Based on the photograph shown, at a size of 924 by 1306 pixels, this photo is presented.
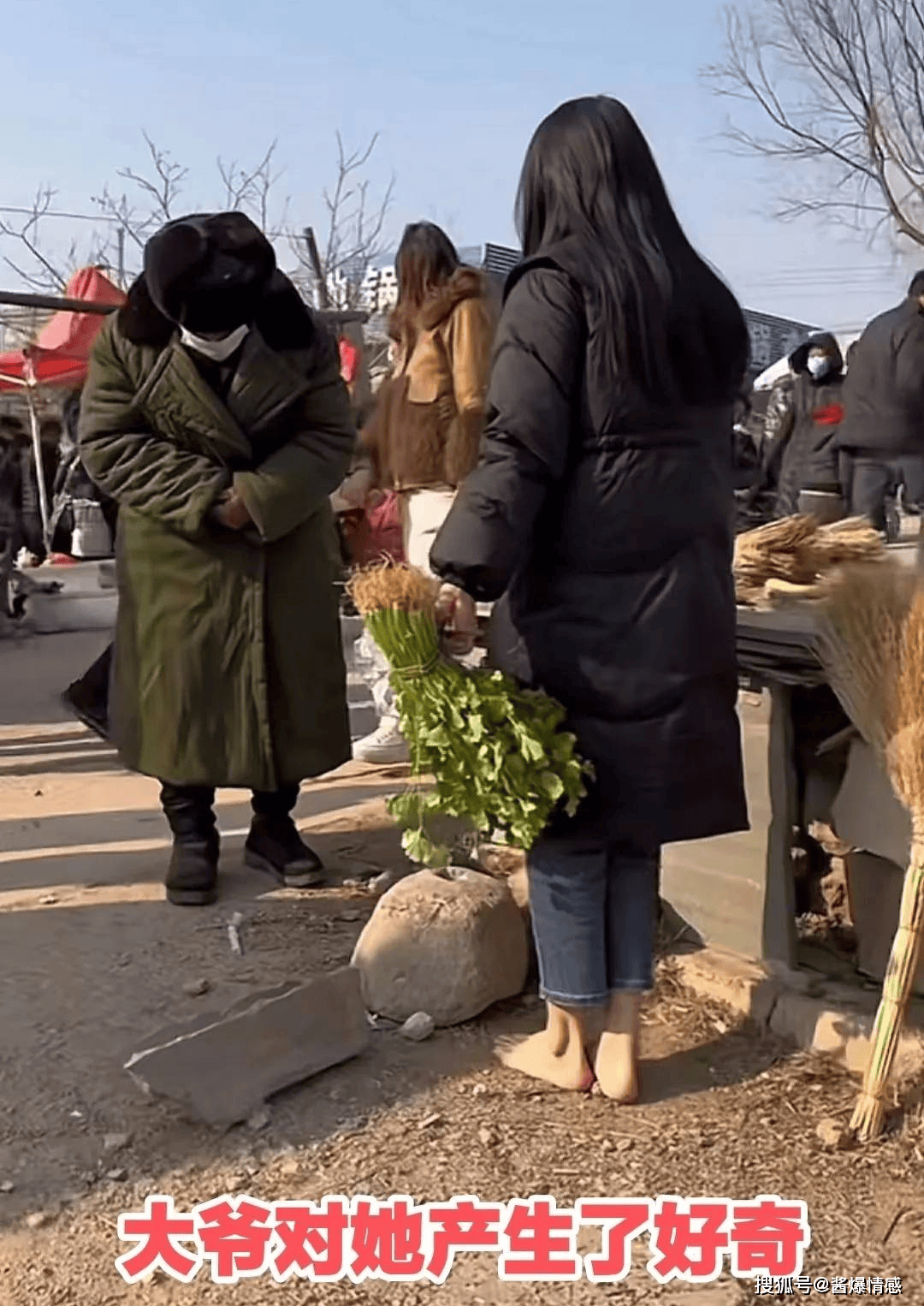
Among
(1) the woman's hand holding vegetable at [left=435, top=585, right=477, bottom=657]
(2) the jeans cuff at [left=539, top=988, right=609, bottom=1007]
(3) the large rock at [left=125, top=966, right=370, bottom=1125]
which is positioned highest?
(1) the woman's hand holding vegetable at [left=435, top=585, right=477, bottom=657]

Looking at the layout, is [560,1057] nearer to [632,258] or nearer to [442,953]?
[442,953]

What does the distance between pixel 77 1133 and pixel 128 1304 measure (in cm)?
53

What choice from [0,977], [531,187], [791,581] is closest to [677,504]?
[531,187]

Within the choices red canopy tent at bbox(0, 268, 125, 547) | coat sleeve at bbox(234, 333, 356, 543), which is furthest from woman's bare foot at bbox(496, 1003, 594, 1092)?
red canopy tent at bbox(0, 268, 125, 547)

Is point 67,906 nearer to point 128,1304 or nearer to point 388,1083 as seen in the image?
point 388,1083

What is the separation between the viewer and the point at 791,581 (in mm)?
3754

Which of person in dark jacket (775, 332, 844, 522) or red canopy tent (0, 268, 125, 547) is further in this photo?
red canopy tent (0, 268, 125, 547)

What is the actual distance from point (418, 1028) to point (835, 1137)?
0.90 meters

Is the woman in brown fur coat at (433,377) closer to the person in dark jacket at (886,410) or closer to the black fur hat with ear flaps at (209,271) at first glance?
the black fur hat with ear flaps at (209,271)

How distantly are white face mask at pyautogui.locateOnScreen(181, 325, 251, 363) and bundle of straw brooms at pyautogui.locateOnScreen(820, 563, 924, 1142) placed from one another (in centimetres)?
164

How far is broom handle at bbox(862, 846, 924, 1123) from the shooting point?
260cm

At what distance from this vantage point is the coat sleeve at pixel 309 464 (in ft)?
11.6
